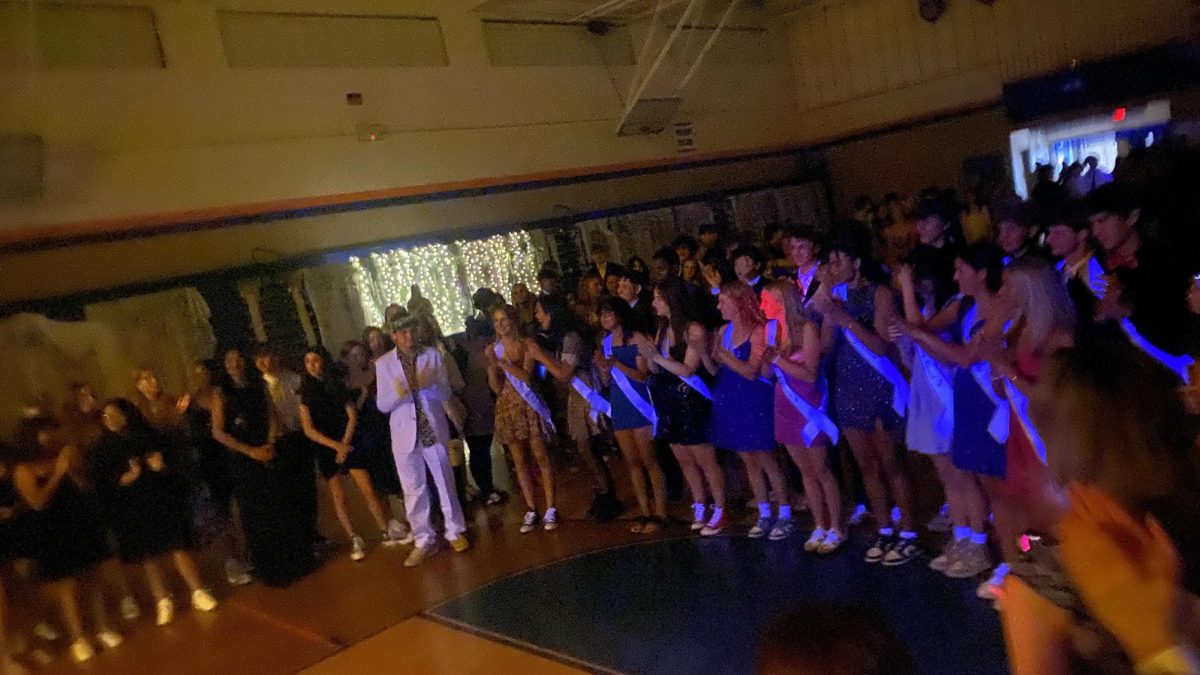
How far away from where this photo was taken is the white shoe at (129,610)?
17.7 ft

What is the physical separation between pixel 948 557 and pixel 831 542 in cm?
59

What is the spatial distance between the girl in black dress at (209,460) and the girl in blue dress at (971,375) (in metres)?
4.48

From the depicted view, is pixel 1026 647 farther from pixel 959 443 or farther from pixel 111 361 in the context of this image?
pixel 111 361

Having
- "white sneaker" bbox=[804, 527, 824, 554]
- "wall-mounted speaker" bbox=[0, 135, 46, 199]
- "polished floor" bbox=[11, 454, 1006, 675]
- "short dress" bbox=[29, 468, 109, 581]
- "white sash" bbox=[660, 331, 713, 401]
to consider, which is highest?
"wall-mounted speaker" bbox=[0, 135, 46, 199]

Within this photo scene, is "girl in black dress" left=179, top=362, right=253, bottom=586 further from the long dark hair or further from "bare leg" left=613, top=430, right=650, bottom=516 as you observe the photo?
the long dark hair

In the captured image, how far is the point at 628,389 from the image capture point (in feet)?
15.8

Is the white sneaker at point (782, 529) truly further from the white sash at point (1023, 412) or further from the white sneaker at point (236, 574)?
the white sneaker at point (236, 574)

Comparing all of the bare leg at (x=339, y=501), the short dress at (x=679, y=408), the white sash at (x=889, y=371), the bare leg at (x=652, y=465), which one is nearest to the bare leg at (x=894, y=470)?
the white sash at (x=889, y=371)

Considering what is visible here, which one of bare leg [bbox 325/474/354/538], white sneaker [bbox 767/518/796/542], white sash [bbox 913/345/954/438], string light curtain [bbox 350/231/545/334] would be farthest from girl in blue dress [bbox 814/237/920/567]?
string light curtain [bbox 350/231/545/334]

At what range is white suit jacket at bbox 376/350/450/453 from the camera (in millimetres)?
5297

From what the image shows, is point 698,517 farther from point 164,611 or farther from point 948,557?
point 164,611

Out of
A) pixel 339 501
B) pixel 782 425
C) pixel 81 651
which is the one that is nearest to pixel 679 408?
pixel 782 425

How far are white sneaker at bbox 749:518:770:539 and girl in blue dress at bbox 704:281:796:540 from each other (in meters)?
0.04

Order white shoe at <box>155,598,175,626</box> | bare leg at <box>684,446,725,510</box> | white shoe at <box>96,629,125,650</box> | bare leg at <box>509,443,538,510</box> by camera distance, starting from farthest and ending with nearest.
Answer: bare leg at <box>509,443,538,510</box>
white shoe at <box>155,598,175,626</box>
white shoe at <box>96,629,125,650</box>
bare leg at <box>684,446,725,510</box>
